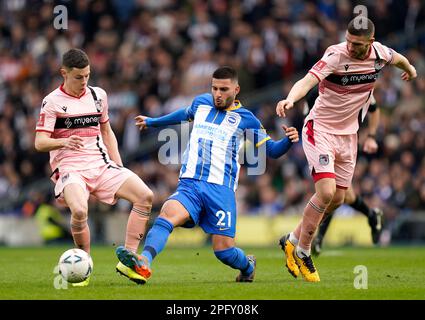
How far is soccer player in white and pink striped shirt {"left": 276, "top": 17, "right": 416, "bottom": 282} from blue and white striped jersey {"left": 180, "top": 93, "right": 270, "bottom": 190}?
2.25 ft

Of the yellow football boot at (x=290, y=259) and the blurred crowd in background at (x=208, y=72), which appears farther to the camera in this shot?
the blurred crowd in background at (x=208, y=72)

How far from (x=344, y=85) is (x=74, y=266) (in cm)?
365

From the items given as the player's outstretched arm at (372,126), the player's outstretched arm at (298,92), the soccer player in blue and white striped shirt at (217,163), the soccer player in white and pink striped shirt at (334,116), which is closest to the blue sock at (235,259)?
the soccer player in blue and white striped shirt at (217,163)

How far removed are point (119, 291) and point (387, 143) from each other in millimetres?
11953

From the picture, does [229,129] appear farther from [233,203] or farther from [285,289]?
[285,289]

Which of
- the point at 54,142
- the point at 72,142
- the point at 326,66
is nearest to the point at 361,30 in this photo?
the point at 326,66

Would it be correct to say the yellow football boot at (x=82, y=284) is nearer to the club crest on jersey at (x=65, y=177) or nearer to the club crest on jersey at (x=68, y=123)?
the club crest on jersey at (x=65, y=177)

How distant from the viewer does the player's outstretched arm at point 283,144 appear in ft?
32.9

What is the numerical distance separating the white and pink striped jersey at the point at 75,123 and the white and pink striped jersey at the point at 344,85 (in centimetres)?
238

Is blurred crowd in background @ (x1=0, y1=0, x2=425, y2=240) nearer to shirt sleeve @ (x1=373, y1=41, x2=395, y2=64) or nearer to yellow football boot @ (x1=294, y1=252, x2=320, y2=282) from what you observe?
shirt sleeve @ (x1=373, y1=41, x2=395, y2=64)

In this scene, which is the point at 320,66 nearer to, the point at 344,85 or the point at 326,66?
the point at 326,66

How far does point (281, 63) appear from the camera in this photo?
2256 cm

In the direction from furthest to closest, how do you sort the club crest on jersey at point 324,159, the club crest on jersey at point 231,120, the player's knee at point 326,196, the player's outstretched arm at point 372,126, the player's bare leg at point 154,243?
the player's outstretched arm at point 372,126
the club crest on jersey at point 324,159
the player's knee at point 326,196
the club crest on jersey at point 231,120
the player's bare leg at point 154,243

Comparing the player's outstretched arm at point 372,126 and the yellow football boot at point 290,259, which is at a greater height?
the player's outstretched arm at point 372,126
